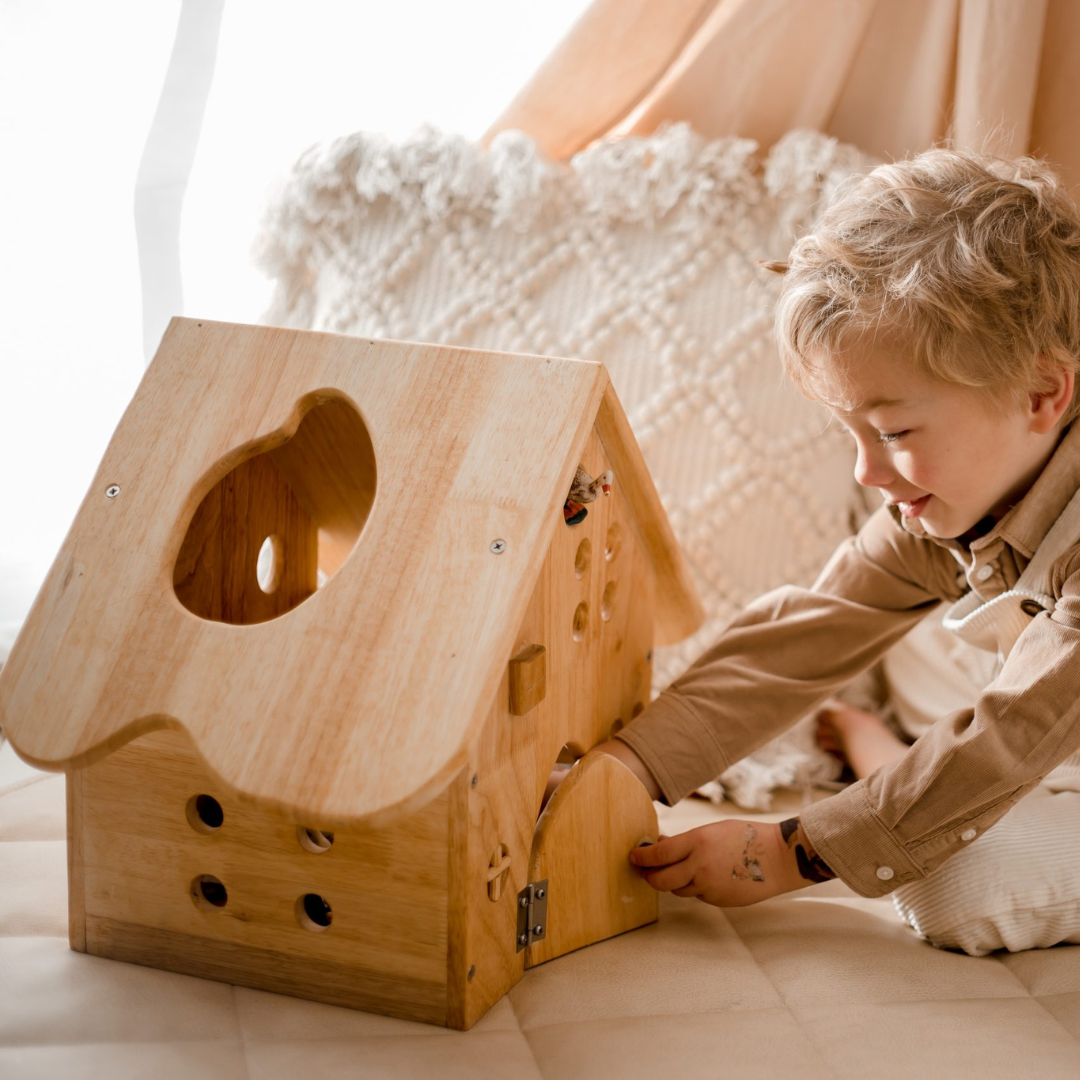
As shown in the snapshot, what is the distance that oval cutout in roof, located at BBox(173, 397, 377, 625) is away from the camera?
2.81 ft

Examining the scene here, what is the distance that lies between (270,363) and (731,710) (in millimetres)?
474

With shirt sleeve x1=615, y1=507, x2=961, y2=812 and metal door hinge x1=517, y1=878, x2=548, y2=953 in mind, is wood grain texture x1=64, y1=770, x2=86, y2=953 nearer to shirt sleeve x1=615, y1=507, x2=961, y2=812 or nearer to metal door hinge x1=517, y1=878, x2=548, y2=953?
metal door hinge x1=517, y1=878, x2=548, y2=953

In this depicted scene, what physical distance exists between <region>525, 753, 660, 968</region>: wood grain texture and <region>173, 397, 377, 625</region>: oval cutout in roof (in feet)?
0.92

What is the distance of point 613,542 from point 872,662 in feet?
1.11

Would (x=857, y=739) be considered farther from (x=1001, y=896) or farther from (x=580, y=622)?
(x=580, y=622)

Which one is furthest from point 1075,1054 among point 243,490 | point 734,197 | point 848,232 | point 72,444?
point 72,444

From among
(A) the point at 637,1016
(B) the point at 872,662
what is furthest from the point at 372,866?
(B) the point at 872,662

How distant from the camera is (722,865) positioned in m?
0.84

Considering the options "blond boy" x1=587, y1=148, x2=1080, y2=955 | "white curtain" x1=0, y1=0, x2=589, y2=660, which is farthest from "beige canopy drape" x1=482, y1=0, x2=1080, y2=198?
"blond boy" x1=587, y1=148, x2=1080, y2=955

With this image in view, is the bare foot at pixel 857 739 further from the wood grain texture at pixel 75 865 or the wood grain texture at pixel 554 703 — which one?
the wood grain texture at pixel 75 865

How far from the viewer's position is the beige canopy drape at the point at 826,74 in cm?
119

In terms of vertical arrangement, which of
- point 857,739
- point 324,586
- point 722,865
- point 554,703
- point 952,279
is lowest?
point 857,739

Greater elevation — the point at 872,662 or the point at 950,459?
the point at 950,459

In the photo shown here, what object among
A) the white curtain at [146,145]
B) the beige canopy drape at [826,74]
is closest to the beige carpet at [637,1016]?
the white curtain at [146,145]
